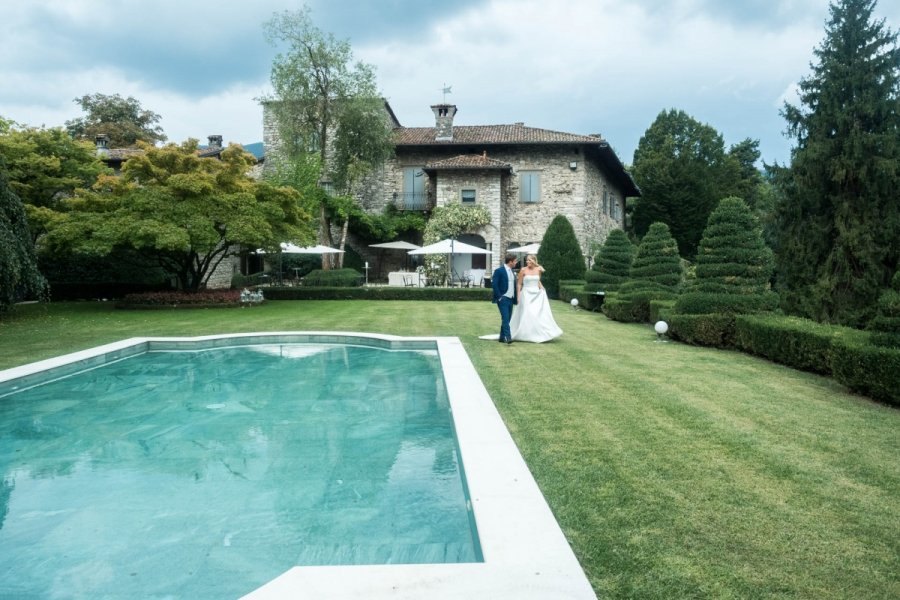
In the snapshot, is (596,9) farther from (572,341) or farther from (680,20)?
(572,341)

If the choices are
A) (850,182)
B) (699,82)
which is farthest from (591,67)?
(850,182)

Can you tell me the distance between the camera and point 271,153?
105 feet

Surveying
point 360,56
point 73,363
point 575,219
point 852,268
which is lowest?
point 73,363

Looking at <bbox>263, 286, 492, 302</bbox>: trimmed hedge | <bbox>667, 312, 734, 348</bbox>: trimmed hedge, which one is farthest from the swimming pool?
<bbox>263, 286, 492, 302</bbox>: trimmed hedge

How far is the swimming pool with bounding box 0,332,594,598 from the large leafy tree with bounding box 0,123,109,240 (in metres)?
15.4

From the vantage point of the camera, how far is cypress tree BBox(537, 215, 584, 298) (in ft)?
85.7

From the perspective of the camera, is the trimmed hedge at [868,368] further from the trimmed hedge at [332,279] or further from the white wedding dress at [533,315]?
the trimmed hedge at [332,279]

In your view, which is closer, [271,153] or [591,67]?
[591,67]

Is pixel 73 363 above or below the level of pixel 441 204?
below

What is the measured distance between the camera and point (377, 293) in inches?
909

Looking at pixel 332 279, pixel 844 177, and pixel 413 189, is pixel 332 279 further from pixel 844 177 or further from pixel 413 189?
pixel 844 177

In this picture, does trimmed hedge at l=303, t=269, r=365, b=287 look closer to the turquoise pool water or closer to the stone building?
the stone building

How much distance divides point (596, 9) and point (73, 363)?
34.6 feet

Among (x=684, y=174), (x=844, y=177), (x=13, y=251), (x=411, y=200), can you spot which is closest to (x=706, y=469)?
(x=13, y=251)
